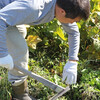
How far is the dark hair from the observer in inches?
63.9

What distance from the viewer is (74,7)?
163cm

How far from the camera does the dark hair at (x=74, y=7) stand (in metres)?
1.62

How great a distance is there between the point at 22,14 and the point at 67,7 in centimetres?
35

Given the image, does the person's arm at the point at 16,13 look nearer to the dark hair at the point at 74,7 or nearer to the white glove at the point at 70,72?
the dark hair at the point at 74,7

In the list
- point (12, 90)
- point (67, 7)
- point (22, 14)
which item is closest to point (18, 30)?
point (22, 14)

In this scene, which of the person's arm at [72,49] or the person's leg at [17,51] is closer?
the person's leg at [17,51]

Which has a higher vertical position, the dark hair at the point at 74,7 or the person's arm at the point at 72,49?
the dark hair at the point at 74,7

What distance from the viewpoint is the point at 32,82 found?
Answer: 256 centimetres

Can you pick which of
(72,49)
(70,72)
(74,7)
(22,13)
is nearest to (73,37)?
(72,49)

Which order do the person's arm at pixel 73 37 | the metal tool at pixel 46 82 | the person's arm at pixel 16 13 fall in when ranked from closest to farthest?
the person's arm at pixel 16 13
the metal tool at pixel 46 82
the person's arm at pixel 73 37

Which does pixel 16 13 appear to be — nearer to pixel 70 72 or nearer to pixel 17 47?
pixel 17 47

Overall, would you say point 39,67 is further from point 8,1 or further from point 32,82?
point 8,1

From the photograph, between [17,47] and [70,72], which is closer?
[17,47]

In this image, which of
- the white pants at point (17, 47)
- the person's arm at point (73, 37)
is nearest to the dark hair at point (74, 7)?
the person's arm at point (73, 37)
